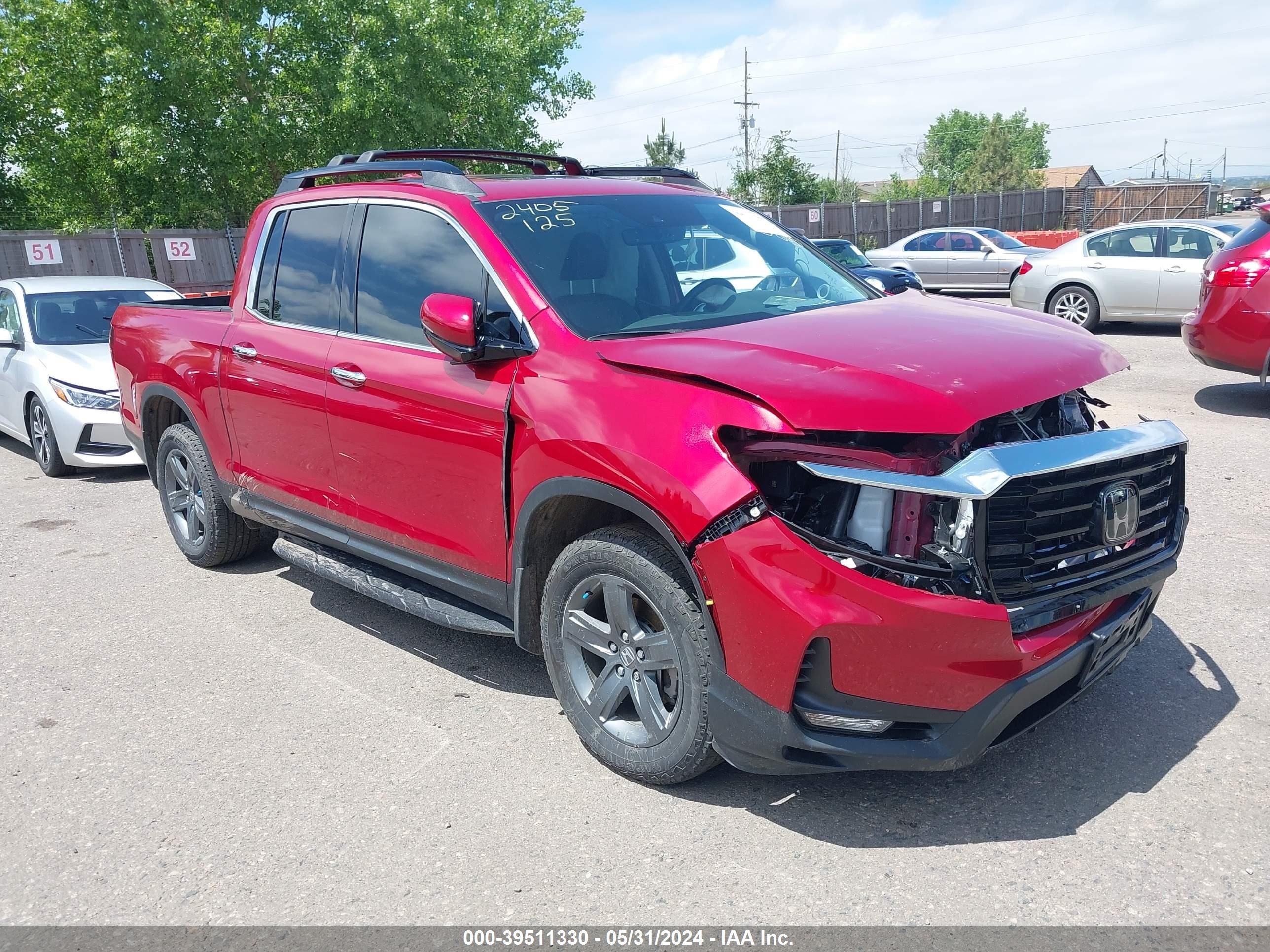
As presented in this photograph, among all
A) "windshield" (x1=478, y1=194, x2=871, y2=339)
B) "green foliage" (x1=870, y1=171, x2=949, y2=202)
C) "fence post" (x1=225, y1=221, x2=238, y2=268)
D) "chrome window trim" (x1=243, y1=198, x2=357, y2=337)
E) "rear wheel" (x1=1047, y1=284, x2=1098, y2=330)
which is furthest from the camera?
"green foliage" (x1=870, y1=171, x2=949, y2=202)

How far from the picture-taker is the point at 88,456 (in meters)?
8.45

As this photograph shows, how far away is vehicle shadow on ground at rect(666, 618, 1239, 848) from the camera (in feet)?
10.3

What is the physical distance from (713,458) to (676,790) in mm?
1215

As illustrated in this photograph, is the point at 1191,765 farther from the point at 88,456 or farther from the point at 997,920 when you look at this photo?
the point at 88,456

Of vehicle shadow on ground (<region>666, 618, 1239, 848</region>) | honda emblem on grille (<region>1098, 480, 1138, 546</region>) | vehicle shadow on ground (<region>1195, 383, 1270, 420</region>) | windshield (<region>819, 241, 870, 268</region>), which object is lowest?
vehicle shadow on ground (<region>1195, 383, 1270, 420</region>)

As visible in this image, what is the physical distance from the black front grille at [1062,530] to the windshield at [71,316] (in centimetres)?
854

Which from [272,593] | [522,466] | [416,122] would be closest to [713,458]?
[522,466]

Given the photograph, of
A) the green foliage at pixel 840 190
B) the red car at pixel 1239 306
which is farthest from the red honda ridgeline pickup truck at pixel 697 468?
the green foliage at pixel 840 190

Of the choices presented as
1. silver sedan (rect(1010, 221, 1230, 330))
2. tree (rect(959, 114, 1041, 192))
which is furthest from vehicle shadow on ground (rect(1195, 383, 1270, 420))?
tree (rect(959, 114, 1041, 192))

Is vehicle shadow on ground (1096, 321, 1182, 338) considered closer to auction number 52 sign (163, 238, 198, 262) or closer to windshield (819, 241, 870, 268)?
windshield (819, 241, 870, 268)

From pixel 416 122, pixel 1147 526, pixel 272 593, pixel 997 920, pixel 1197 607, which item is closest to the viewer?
pixel 997 920

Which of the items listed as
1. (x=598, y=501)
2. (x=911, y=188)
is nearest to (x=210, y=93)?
(x=598, y=501)

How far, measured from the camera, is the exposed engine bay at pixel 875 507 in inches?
110

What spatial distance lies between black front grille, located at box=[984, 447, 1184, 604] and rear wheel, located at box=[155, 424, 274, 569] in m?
4.25
